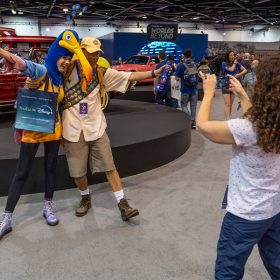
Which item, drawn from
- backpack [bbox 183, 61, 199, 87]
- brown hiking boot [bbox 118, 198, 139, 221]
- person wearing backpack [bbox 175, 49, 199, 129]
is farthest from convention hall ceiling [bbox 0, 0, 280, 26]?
brown hiking boot [bbox 118, 198, 139, 221]

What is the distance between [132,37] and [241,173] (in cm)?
1933

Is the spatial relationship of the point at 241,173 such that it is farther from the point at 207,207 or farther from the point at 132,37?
the point at 132,37

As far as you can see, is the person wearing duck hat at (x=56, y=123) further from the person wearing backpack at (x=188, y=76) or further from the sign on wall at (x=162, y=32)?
the sign on wall at (x=162, y=32)

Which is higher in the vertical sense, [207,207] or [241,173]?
[241,173]

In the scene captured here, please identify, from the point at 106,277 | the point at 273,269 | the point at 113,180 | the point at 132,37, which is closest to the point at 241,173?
the point at 273,269

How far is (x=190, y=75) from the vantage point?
6.48 metres

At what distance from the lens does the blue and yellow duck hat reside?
2.72 metres

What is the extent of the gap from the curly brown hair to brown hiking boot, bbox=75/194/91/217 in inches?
Result: 85.0

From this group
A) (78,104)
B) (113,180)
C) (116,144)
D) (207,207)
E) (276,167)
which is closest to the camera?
(276,167)

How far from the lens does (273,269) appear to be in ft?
5.53

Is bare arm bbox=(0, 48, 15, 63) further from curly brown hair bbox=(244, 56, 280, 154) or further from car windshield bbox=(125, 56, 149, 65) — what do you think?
car windshield bbox=(125, 56, 149, 65)

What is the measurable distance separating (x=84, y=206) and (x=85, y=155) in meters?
0.54

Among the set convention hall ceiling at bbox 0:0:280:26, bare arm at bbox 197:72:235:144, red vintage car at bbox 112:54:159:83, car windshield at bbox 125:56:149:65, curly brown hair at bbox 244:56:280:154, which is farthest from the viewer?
convention hall ceiling at bbox 0:0:280:26

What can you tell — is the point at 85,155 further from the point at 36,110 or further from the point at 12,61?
the point at 12,61
